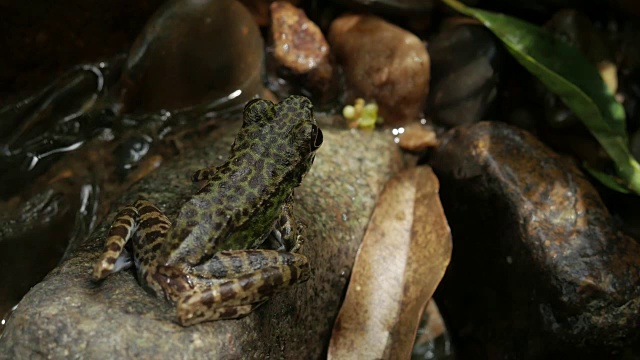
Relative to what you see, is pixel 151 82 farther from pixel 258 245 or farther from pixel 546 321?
pixel 546 321

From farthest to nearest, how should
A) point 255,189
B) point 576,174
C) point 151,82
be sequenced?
point 151,82 → point 576,174 → point 255,189

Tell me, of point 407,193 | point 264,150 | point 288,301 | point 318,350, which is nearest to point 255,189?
point 264,150

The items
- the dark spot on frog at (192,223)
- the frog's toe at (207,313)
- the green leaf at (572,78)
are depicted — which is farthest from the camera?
the green leaf at (572,78)

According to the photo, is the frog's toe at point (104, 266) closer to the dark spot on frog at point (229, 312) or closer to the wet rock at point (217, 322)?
the wet rock at point (217, 322)

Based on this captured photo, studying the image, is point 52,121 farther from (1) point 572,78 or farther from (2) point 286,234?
(1) point 572,78

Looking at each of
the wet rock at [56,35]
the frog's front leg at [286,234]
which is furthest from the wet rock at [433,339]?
the wet rock at [56,35]

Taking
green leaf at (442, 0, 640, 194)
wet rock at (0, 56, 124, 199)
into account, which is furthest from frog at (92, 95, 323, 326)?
green leaf at (442, 0, 640, 194)

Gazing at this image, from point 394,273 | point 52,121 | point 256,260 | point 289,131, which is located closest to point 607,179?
point 394,273
